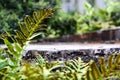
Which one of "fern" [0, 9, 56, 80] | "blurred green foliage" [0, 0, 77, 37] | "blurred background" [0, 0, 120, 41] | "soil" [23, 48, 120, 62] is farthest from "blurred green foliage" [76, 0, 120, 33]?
"fern" [0, 9, 56, 80]

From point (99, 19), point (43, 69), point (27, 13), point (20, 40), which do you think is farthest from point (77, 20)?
point (43, 69)

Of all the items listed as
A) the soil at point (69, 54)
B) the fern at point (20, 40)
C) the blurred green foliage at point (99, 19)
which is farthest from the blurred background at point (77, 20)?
the fern at point (20, 40)

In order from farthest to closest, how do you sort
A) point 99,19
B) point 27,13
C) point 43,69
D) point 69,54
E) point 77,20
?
point 99,19 → point 77,20 → point 27,13 → point 69,54 → point 43,69

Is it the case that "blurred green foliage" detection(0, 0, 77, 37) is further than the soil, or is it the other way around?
"blurred green foliage" detection(0, 0, 77, 37)

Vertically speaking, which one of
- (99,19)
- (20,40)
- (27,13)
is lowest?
(20,40)

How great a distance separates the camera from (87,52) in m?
2.09

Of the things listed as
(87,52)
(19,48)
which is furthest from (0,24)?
(19,48)

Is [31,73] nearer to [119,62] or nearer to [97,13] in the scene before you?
[119,62]

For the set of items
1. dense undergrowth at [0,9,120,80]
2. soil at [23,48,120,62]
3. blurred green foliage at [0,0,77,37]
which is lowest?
dense undergrowth at [0,9,120,80]

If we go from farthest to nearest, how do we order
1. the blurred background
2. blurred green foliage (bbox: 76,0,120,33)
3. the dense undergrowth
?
blurred green foliage (bbox: 76,0,120,33), the blurred background, the dense undergrowth

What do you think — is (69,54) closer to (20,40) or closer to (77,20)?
(20,40)

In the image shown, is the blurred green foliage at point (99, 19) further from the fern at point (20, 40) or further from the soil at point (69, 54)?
the fern at point (20, 40)

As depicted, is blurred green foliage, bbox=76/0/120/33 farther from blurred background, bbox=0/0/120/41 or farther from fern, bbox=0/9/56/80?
fern, bbox=0/9/56/80

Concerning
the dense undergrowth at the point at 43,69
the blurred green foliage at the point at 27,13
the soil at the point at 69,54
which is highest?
the blurred green foliage at the point at 27,13
